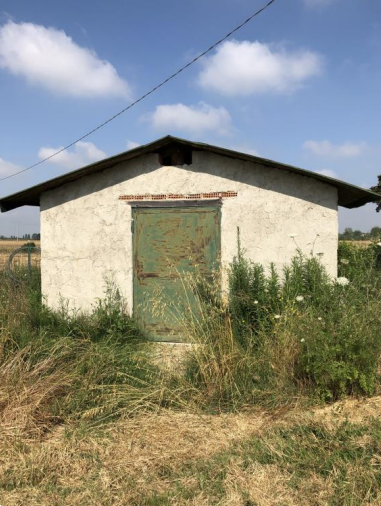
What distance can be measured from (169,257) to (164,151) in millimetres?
1738

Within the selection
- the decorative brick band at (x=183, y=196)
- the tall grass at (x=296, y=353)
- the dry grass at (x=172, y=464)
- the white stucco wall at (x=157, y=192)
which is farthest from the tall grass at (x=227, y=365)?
the decorative brick band at (x=183, y=196)

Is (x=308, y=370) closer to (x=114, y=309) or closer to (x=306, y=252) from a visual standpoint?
(x=306, y=252)

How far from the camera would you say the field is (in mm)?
2973

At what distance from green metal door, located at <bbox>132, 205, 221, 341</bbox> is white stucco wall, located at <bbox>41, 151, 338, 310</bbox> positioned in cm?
18

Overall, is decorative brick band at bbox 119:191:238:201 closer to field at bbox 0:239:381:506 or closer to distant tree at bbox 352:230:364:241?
field at bbox 0:239:381:506

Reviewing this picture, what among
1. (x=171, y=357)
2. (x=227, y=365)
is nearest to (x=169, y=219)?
(x=171, y=357)

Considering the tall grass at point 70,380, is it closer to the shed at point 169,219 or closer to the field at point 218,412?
the field at point 218,412

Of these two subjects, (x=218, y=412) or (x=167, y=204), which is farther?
(x=167, y=204)

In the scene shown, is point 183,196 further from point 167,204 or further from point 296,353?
point 296,353

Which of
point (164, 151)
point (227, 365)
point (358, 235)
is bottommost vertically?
point (227, 365)

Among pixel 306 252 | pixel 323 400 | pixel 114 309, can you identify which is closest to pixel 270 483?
pixel 323 400

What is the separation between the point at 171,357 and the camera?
5496mm

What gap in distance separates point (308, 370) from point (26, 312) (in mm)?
4672

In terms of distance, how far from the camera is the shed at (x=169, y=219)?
617cm
